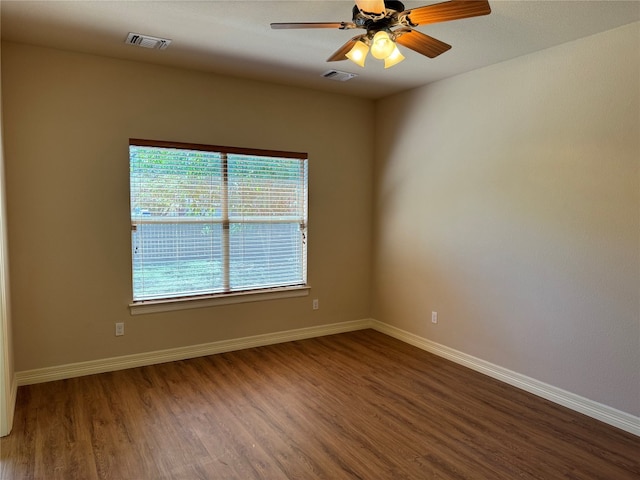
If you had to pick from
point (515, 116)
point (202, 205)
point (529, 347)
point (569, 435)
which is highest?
point (515, 116)

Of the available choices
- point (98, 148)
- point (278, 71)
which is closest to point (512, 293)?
point (278, 71)

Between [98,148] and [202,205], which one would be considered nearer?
[98,148]

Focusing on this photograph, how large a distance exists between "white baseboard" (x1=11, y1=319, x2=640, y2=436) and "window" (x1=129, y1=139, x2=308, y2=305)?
514mm

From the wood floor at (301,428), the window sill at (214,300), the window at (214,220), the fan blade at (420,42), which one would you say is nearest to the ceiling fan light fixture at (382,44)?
the fan blade at (420,42)

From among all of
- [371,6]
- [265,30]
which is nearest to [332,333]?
[265,30]

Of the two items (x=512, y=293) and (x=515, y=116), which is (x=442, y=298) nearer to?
(x=512, y=293)

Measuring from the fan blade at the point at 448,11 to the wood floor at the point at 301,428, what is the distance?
2.36m

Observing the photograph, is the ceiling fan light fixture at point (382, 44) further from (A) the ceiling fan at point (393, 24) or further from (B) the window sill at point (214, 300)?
(B) the window sill at point (214, 300)

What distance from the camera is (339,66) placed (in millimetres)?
3727

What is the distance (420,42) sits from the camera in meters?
2.39

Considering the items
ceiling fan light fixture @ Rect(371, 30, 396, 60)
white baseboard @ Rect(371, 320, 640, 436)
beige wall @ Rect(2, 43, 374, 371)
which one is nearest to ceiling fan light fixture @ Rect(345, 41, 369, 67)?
ceiling fan light fixture @ Rect(371, 30, 396, 60)

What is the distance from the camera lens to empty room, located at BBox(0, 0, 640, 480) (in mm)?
2580

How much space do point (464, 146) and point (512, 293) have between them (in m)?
1.37

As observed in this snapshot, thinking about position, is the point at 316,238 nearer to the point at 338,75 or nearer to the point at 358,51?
the point at 338,75
